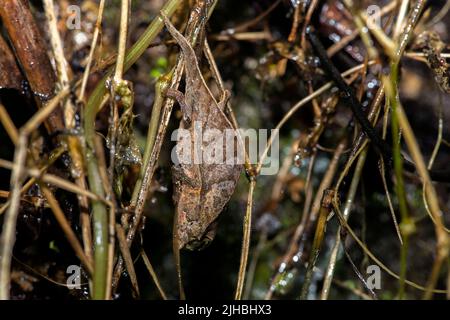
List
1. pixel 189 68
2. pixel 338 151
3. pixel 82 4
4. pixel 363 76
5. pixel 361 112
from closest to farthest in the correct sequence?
pixel 189 68 < pixel 361 112 < pixel 363 76 < pixel 338 151 < pixel 82 4

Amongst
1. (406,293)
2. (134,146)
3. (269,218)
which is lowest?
(406,293)

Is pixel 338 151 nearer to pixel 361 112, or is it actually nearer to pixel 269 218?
pixel 361 112

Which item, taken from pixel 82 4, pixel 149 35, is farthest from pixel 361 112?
pixel 82 4

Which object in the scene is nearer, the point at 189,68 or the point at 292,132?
the point at 189,68

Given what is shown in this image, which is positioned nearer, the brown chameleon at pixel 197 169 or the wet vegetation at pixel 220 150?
the wet vegetation at pixel 220 150

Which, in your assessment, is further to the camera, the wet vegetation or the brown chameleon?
the brown chameleon
